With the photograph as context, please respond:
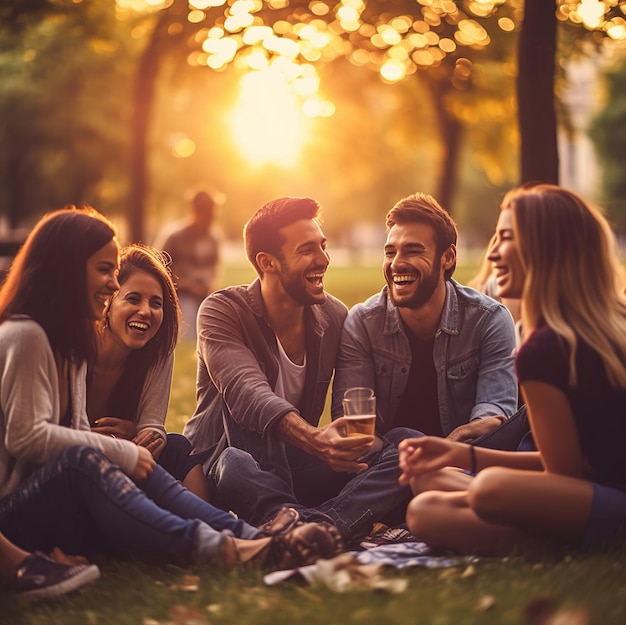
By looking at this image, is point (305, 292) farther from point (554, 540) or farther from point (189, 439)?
point (554, 540)

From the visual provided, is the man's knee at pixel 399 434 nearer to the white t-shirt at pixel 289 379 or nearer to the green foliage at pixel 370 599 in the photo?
the white t-shirt at pixel 289 379

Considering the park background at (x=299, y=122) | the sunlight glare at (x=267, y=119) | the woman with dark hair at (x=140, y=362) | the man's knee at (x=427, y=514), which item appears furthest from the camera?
the sunlight glare at (x=267, y=119)

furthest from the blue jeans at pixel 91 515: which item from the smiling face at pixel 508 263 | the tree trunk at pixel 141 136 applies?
the tree trunk at pixel 141 136

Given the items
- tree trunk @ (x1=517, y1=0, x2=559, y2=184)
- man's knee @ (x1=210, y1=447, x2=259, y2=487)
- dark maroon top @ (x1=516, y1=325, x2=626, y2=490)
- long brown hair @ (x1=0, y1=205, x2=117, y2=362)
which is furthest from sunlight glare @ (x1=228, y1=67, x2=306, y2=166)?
dark maroon top @ (x1=516, y1=325, x2=626, y2=490)

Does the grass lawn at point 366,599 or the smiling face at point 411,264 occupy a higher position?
the smiling face at point 411,264

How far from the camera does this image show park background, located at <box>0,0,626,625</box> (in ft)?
13.7

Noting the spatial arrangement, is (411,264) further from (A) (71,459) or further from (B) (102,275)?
(A) (71,459)

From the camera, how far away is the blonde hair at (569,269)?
14.5ft

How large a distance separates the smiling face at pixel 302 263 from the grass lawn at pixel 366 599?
6.12ft

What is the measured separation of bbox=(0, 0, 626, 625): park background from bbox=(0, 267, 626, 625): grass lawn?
0.04ft

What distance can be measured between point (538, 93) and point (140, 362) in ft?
15.4

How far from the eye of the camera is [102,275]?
509cm

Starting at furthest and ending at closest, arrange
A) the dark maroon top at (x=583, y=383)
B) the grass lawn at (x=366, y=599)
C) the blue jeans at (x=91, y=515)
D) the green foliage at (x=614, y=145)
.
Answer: the green foliage at (x=614, y=145), the blue jeans at (x=91, y=515), the dark maroon top at (x=583, y=383), the grass lawn at (x=366, y=599)

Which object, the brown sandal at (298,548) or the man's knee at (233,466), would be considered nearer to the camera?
the brown sandal at (298,548)
